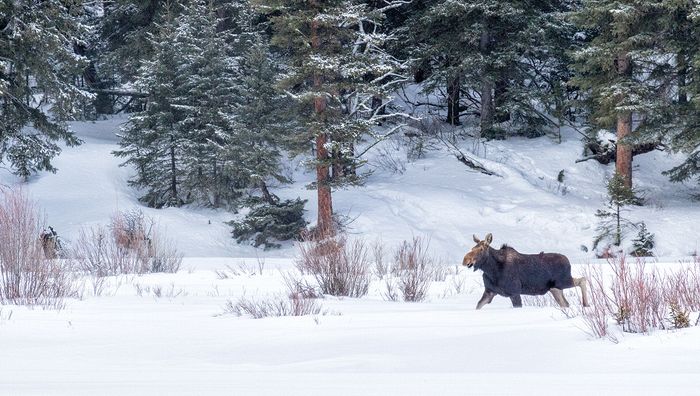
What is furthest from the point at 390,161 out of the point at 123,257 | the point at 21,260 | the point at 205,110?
the point at 21,260

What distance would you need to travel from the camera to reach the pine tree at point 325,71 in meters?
21.1

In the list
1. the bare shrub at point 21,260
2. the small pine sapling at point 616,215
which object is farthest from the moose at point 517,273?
the small pine sapling at point 616,215

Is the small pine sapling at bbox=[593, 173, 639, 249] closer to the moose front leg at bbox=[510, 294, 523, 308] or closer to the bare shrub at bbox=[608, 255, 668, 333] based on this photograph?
the moose front leg at bbox=[510, 294, 523, 308]

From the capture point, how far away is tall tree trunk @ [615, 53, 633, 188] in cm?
2255

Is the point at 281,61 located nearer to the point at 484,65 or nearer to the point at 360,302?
the point at 484,65

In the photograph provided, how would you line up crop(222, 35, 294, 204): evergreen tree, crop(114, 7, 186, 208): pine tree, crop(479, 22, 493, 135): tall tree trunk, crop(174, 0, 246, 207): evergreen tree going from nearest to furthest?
crop(222, 35, 294, 204): evergreen tree, crop(174, 0, 246, 207): evergreen tree, crop(114, 7, 186, 208): pine tree, crop(479, 22, 493, 135): tall tree trunk

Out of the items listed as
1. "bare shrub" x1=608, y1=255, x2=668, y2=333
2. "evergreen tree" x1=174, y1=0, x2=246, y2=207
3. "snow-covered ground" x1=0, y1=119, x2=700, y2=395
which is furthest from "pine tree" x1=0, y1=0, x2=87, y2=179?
"bare shrub" x1=608, y1=255, x2=668, y2=333

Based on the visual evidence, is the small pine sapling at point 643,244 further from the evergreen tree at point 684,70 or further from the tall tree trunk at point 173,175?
the tall tree trunk at point 173,175

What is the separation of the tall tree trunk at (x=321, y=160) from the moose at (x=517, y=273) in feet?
40.4

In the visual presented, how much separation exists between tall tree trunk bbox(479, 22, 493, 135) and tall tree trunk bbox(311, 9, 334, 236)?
22.9 feet

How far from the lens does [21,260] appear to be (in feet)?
33.6

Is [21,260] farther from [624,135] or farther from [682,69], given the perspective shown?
[682,69]

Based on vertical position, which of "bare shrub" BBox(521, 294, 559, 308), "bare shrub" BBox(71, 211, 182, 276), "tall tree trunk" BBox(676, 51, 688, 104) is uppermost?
"tall tree trunk" BBox(676, 51, 688, 104)

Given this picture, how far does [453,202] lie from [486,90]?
5.14m
